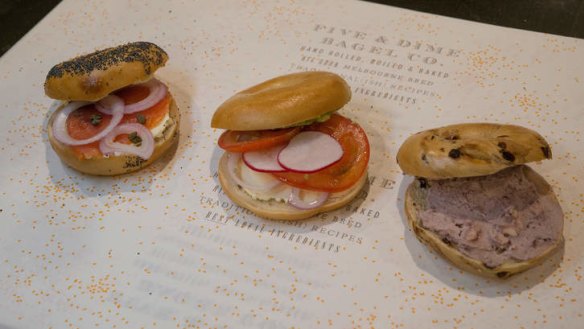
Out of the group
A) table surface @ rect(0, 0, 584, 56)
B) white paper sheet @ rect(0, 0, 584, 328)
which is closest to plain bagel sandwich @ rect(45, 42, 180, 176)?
white paper sheet @ rect(0, 0, 584, 328)

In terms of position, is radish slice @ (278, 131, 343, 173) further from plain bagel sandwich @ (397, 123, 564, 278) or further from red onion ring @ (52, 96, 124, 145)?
red onion ring @ (52, 96, 124, 145)

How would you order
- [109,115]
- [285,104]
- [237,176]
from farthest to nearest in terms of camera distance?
1. [109,115]
2. [237,176]
3. [285,104]

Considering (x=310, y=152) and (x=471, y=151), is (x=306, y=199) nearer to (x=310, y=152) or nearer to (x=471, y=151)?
(x=310, y=152)

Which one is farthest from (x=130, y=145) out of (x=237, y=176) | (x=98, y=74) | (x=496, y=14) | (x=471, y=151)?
(x=496, y=14)

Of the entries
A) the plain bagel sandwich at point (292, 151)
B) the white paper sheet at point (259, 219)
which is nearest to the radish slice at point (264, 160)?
the plain bagel sandwich at point (292, 151)

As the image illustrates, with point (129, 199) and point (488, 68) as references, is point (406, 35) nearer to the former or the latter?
point (488, 68)

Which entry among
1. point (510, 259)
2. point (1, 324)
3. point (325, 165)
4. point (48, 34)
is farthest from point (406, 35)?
point (1, 324)

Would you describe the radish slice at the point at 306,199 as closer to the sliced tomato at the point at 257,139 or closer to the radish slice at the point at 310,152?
the radish slice at the point at 310,152
